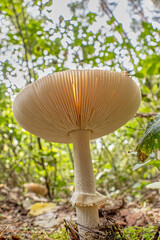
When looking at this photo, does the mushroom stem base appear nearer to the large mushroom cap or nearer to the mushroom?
the mushroom

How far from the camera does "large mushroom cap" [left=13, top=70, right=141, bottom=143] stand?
126 centimetres

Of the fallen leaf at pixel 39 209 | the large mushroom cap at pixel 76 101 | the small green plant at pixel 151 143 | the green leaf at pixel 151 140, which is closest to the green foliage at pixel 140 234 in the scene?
the small green plant at pixel 151 143

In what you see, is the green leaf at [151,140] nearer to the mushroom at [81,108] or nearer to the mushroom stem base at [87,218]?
the mushroom at [81,108]

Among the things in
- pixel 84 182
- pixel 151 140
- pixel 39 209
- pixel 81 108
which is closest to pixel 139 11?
pixel 81 108

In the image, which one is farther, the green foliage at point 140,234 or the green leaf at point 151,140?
the green foliage at point 140,234

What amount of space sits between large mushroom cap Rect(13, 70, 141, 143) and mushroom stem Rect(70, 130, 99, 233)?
191 millimetres

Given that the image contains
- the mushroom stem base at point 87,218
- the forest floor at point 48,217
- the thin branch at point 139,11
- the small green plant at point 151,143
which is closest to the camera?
the small green plant at point 151,143

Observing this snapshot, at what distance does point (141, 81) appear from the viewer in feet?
12.1

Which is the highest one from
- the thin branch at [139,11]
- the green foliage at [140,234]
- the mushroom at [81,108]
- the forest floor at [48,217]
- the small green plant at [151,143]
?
the thin branch at [139,11]

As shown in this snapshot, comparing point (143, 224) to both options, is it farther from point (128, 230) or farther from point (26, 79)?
point (26, 79)

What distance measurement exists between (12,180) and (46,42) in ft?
10.6

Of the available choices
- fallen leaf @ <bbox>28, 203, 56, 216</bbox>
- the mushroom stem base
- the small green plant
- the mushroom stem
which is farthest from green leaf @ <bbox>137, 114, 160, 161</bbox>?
fallen leaf @ <bbox>28, 203, 56, 216</bbox>

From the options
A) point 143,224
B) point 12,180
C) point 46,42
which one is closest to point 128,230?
point 143,224

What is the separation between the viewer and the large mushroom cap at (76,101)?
49.5 inches
